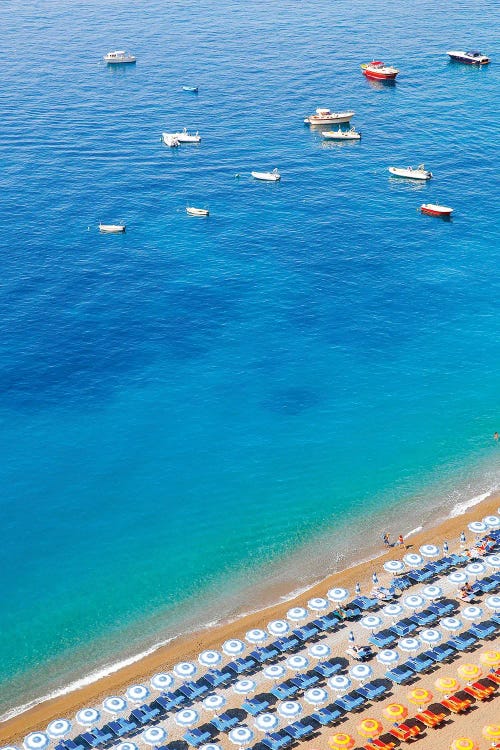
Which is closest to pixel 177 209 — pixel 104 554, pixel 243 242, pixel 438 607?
pixel 243 242

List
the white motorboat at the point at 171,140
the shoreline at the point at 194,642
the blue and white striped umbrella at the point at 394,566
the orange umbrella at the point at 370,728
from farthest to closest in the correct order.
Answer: the white motorboat at the point at 171,140 < the blue and white striped umbrella at the point at 394,566 < the shoreline at the point at 194,642 < the orange umbrella at the point at 370,728


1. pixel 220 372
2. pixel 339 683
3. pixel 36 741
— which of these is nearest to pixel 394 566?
pixel 339 683

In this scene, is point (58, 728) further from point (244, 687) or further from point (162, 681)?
point (244, 687)

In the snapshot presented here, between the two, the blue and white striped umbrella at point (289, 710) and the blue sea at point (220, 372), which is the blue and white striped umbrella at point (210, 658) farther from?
the blue sea at point (220, 372)

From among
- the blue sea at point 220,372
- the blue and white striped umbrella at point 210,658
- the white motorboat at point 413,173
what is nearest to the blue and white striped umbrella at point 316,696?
the blue and white striped umbrella at point 210,658

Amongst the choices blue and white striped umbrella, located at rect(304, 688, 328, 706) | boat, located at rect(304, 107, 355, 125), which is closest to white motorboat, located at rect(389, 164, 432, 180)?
boat, located at rect(304, 107, 355, 125)

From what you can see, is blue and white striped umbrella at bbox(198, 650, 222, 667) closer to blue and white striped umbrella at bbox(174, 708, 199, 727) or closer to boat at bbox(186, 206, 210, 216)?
blue and white striped umbrella at bbox(174, 708, 199, 727)
